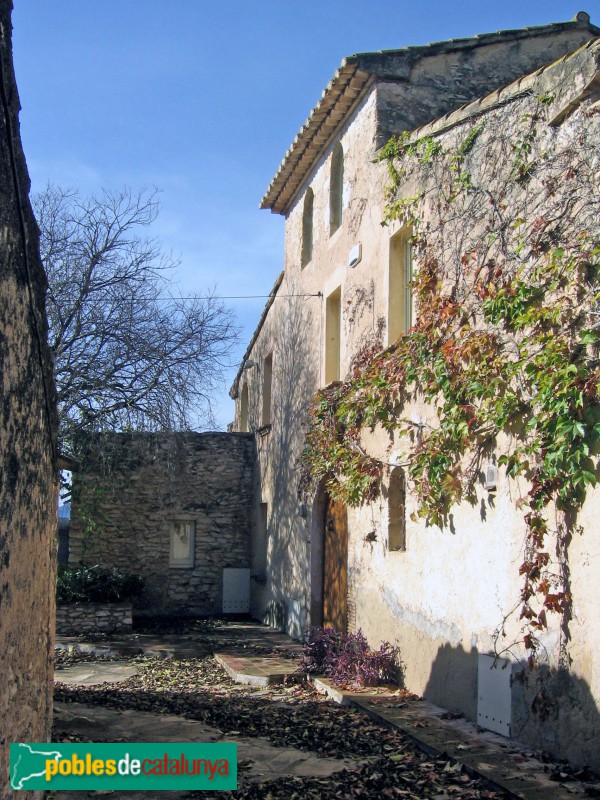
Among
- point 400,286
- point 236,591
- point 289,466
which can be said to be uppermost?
point 400,286

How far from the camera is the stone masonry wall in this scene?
1611 cm

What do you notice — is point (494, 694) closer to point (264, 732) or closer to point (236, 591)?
point (264, 732)

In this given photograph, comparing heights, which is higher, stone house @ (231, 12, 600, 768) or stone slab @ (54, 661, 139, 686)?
stone house @ (231, 12, 600, 768)

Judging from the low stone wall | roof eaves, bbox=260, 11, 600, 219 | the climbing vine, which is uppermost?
roof eaves, bbox=260, 11, 600, 219

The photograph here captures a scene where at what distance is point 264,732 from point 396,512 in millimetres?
2967

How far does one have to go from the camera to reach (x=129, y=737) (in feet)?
21.9

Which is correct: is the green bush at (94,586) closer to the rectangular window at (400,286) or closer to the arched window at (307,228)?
the arched window at (307,228)

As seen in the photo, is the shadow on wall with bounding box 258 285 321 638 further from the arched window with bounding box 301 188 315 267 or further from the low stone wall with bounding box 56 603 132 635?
the low stone wall with bounding box 56 603 132 635

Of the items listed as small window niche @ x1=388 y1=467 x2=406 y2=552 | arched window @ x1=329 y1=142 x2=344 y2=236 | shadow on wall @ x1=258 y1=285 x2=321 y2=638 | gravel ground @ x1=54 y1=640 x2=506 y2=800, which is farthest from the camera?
shadow on wall @ x1=258 y1=285 x2=321 y2=638

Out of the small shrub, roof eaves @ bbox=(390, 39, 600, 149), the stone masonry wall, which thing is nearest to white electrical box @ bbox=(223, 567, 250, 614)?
the stone masonry wall

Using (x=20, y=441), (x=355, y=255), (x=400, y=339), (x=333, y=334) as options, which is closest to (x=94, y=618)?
(x=333, y=334)

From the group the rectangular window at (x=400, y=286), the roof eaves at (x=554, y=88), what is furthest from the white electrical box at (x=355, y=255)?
the roof eaves at (x=554, y=88)

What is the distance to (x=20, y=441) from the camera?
3.47 m

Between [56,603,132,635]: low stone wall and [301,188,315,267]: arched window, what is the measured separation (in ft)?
21.3
